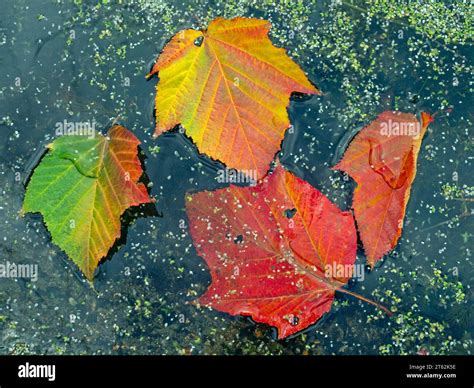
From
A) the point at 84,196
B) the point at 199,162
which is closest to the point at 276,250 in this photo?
the point at 199,162

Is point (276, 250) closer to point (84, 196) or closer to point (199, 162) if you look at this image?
point (199, 162)

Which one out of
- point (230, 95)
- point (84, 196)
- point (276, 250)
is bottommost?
point (276, 250)

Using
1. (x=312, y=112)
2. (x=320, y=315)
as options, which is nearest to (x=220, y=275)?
(x=320, y=315)

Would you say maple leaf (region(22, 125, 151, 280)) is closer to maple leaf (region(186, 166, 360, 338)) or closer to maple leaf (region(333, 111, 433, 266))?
maple leaf (region(186, 166, 360, 338))

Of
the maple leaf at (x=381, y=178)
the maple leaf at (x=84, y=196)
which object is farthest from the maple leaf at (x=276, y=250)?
the maple leaf at (x=84, y=196)

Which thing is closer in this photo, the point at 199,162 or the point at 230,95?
the point at 230,95

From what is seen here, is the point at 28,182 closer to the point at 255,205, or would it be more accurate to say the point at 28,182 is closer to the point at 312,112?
the point at 255,205

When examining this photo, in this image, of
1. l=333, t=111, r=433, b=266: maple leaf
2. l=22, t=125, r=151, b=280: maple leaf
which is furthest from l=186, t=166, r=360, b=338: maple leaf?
l=22, t=125, r=151, b=280: maple leaf
